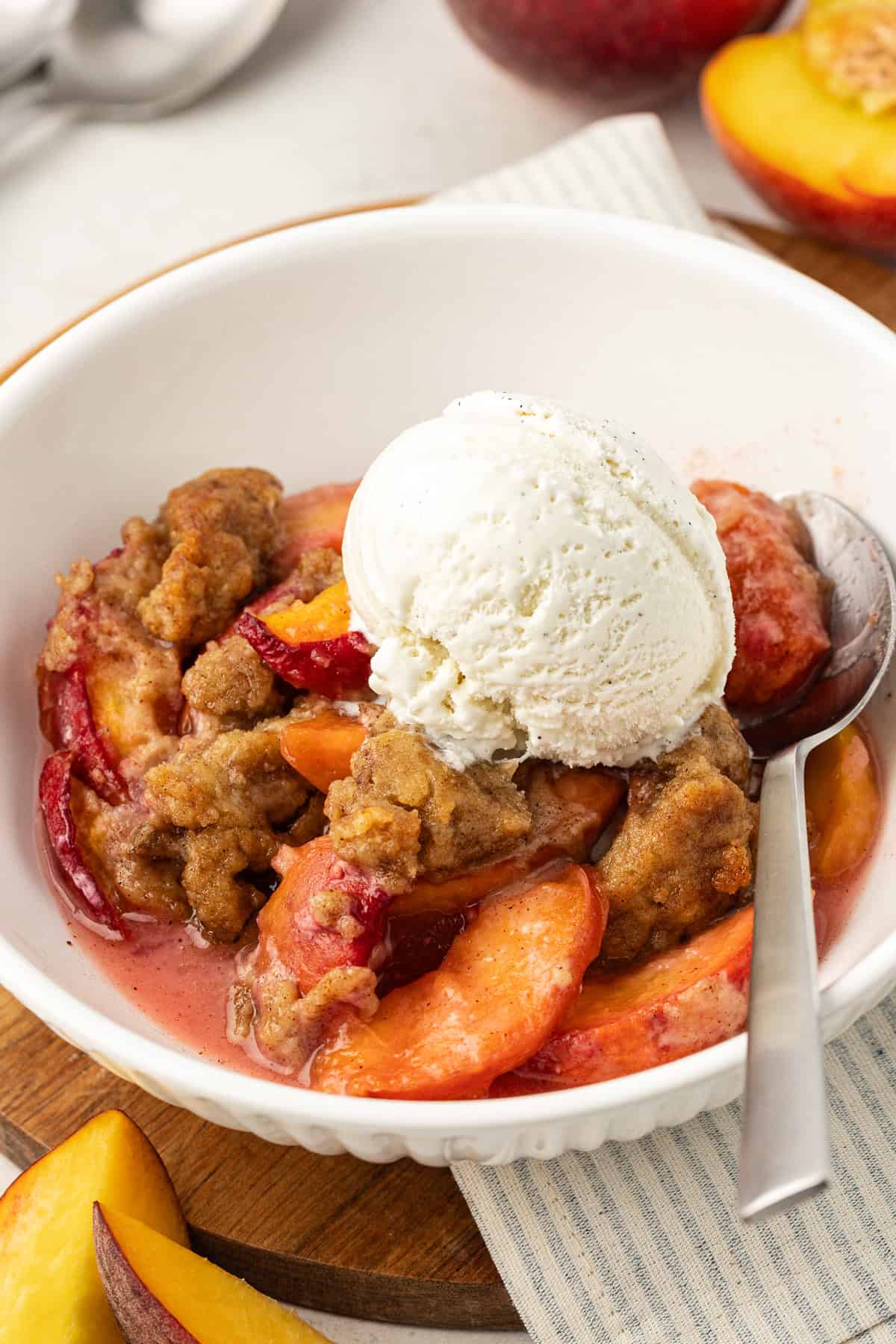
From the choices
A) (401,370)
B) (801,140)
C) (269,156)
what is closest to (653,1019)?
(401,370)

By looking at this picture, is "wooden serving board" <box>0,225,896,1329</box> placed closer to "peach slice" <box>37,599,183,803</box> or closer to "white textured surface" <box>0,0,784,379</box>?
"peach slice" <box>37,599,183,803</box>

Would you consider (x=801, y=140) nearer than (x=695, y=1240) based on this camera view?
No

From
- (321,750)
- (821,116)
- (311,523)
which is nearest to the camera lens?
(321,750)

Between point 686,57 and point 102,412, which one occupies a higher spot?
point 102,412

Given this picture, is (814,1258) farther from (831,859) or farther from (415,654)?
(415,654)

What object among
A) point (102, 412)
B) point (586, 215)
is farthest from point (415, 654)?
point (586, 215)

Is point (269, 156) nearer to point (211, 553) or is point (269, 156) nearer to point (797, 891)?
point (211, 553)
